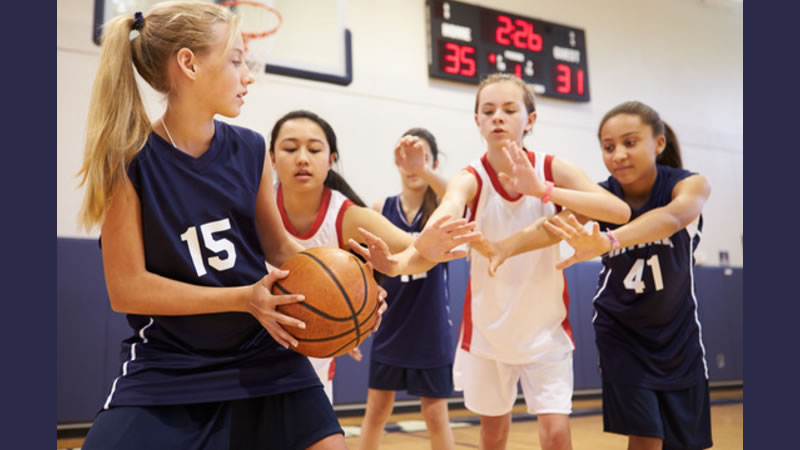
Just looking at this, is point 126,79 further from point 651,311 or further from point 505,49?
point 505,49

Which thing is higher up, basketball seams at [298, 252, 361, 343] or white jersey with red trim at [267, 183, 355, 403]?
white jersey with red trim at [267, 183, 355, 403]

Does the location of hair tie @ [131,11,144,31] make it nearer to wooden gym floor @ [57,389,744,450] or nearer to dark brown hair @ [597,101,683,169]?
dark brown hair @ [597,101,683,169]

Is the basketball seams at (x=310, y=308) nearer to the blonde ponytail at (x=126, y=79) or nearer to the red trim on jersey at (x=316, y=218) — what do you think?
the blonde ponytail at (x=126, y=79)

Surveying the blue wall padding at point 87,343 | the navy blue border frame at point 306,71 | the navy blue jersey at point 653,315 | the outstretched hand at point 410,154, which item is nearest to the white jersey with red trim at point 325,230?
the outstretched hand at point 410,154

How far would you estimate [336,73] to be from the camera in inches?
246

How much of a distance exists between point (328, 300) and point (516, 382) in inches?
55.3

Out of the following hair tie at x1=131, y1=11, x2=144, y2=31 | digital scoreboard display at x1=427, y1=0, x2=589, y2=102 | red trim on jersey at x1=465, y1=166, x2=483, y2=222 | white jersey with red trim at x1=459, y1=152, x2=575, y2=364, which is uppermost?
digital scoreboard display at x1=427, y1=0, x2=589, y2=102

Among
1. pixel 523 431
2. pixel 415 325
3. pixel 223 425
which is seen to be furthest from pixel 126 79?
pixel 523 431

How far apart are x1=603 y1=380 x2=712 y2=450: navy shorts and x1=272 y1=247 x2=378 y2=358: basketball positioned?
5.06ft

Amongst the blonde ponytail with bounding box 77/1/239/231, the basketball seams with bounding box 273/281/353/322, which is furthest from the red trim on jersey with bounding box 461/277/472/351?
the blonde ponytail with bounding box 77/1/239/231

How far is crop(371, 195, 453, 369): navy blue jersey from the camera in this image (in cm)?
380

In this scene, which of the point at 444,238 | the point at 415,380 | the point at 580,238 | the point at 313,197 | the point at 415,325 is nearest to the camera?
the point at 444,238

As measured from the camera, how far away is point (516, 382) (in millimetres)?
2838

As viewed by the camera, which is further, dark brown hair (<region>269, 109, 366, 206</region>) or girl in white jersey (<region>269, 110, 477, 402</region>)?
dark brown hair (<region>269, 109, 366, 206</region>)
